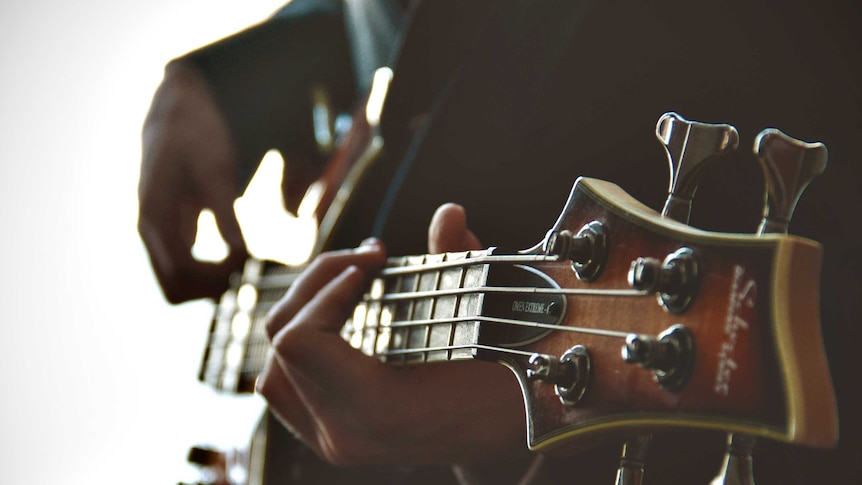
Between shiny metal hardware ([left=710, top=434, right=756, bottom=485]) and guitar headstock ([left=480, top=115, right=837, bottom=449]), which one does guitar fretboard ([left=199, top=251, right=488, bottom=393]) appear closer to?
guitar headstock ([left=480, top=115, right=837, bottom=449])

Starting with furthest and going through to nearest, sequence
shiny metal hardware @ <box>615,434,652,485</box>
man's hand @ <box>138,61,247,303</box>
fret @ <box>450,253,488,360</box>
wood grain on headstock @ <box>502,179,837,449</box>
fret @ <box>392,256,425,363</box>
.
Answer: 1. man's hand @ <box>138,61,247,303</box>
2. fret @ <box>392,256,425,363</box>
3. fret @ <box>450,253,488,360</box>
4. shiny metal hardware @ <box>615,434,652,485</box>
5. wood grain on headstock @ <box>502,179,837,449</box>

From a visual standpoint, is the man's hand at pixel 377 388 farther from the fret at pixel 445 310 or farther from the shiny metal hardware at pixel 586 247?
the shiny metal hardware at pixel 586 247

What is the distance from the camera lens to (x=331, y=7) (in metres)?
1.19

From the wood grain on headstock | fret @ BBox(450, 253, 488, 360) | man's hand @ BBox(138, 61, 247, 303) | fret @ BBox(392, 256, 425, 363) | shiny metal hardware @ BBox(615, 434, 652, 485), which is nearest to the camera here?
the wood grain on headstock

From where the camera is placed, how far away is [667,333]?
354 mm

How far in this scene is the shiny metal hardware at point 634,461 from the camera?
1.31ft

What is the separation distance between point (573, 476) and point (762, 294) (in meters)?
0.34

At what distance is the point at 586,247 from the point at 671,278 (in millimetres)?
70

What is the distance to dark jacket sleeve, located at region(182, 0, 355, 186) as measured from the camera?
46.9 inches

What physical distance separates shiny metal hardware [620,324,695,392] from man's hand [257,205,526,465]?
26 centimetres

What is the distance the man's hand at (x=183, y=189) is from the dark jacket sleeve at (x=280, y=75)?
0.17 ft

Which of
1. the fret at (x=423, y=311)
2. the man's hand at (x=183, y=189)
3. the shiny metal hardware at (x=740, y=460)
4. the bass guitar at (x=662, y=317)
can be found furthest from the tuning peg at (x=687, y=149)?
the man's hand at (x=183, y=189)

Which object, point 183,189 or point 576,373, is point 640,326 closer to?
point 576,373

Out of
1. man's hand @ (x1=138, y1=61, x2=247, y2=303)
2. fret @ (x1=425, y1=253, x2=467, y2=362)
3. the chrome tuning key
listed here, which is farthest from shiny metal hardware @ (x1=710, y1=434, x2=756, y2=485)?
man's hand @ (x1=138, y1=61, x2=247, y2=303)
